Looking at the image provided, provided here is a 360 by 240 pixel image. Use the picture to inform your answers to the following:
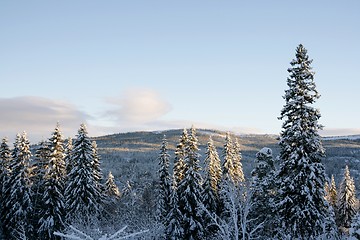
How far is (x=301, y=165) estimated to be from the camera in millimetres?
26297

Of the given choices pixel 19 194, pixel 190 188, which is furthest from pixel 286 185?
pixel 19 194

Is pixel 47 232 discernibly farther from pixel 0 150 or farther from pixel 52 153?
pixel 0 150

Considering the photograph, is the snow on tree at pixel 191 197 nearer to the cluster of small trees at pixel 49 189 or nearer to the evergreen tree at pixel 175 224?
the evergreen tree at pixel 175 224

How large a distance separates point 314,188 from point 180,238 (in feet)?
59.0

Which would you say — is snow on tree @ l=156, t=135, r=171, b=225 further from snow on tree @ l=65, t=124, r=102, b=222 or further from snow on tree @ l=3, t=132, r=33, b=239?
snow on tree @ l=3, t=132, r=33, b=239

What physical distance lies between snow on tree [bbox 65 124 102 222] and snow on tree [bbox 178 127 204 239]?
882 cm

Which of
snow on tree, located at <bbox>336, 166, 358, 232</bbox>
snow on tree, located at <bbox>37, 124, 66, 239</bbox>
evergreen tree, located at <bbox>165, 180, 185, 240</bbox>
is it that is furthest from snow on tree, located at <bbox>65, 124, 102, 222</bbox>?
snow on tree, located at <bbox>336, 166, 358, 232</bbox>

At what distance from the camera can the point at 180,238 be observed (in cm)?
3962

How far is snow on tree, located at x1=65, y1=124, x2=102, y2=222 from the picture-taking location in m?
37.6

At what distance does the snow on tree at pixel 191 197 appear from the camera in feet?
128

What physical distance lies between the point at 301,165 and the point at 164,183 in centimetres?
2299

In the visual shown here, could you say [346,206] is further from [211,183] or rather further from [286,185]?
[286,185]

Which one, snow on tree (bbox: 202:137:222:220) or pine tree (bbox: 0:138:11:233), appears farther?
pine tree (bbox: 0:138:11:233)

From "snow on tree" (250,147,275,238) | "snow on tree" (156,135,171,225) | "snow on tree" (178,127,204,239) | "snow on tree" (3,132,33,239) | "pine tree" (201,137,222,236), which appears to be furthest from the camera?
"snow on tree" (156,135,171,225)
